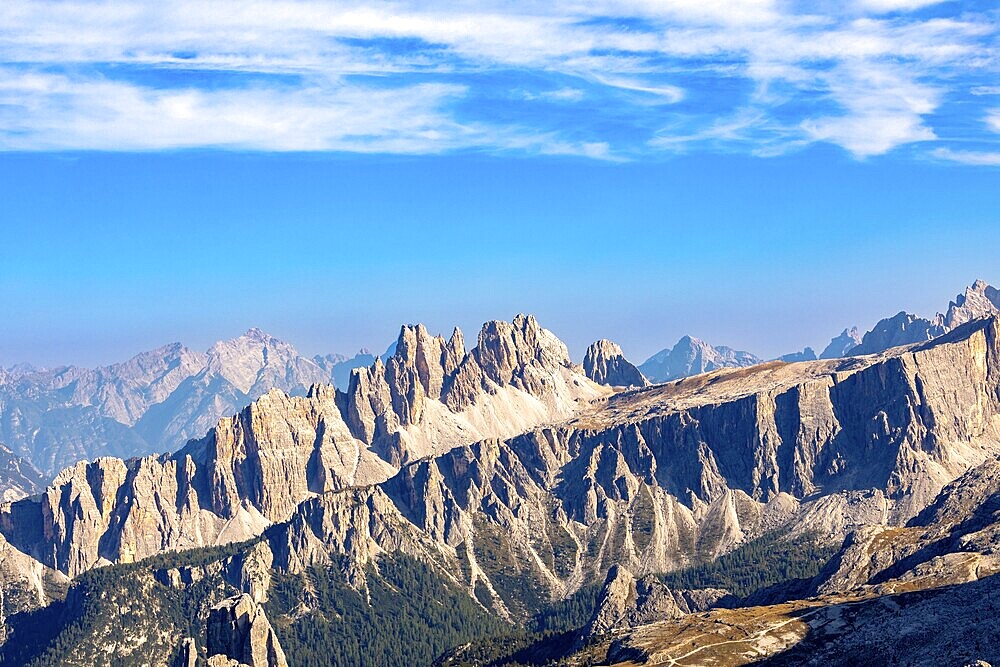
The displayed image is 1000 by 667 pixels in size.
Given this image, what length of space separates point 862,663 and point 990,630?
23342 mm

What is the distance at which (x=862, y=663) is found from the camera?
200 meters

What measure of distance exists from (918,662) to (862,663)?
50.4 feet

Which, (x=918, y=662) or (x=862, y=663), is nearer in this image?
(x=918, y=662)

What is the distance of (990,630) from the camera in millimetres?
186500

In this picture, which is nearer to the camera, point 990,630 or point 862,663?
point 990,630

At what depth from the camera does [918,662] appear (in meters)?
186

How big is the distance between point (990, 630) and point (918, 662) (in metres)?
13.1
